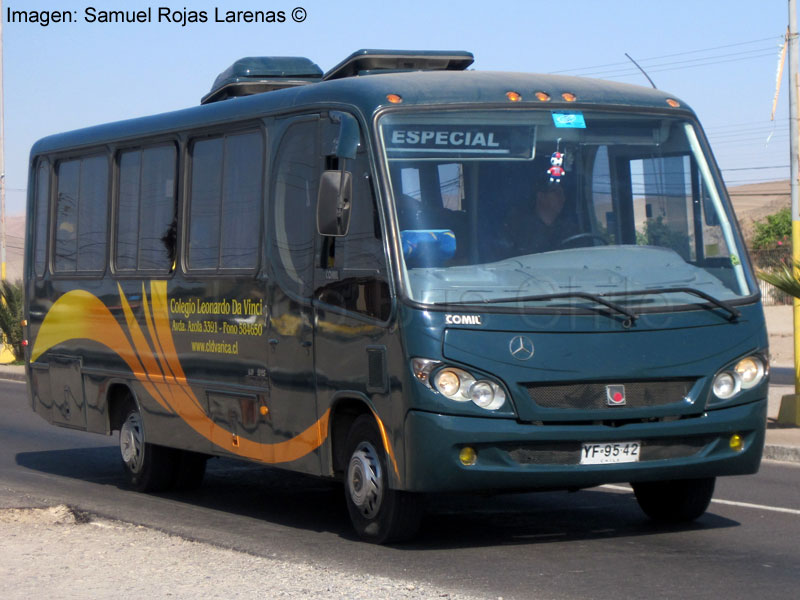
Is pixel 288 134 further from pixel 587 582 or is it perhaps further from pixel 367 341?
pixel 587 582

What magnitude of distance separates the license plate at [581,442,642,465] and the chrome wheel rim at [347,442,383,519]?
123cm

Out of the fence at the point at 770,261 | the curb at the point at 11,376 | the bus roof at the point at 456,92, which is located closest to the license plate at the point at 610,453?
the bus roof at the point at 456,92

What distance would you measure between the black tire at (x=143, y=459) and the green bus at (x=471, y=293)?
1.38 m

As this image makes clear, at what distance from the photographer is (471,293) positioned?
26.2 ft

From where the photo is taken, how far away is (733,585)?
284 inches

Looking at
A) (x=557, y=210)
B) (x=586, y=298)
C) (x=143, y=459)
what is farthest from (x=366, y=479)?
(x=143, y=459)

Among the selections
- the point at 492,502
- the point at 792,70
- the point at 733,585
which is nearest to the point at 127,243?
the point at 492,502

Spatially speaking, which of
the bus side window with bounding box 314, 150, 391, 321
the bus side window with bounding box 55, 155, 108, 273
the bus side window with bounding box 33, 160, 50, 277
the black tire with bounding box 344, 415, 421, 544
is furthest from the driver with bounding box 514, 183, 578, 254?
the bus side window with bounding box 33, 160, 50, 277

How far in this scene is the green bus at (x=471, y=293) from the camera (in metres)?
7.93

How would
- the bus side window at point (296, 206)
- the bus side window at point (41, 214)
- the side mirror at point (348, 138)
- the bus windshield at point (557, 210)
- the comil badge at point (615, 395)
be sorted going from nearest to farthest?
the comil badge at point (615, 395) < the bus windshield at point (557, 210) < the side mirror at point (348, 138) < the bus side window at point (296, 206) < the bus side window at point (41, 214)

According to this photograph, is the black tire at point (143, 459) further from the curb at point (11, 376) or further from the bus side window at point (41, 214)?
the curb at point (11, 376)

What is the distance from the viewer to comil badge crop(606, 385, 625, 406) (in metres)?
8.05

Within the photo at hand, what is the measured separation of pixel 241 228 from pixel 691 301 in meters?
3.36

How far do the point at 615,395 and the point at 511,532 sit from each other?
60.7 inches
